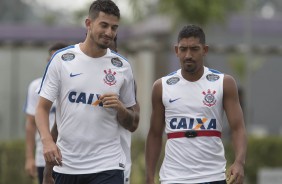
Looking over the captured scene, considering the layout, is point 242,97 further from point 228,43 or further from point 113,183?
point 113,183

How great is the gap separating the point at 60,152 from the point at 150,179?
3.96 feet

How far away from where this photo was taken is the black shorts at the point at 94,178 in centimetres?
838

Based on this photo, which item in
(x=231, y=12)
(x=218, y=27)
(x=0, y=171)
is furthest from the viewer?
(x=231, y=12)

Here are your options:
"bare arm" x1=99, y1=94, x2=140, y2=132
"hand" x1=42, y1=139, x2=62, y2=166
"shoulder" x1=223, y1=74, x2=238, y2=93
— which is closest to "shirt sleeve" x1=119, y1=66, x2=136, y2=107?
"bare arm" x1=99, y1=94, x2=140, y2=132

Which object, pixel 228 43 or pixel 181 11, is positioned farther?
pixel 228 43

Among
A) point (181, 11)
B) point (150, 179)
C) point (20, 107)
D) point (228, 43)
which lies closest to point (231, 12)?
point (228, 43)

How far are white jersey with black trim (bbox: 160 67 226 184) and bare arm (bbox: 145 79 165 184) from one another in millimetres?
98

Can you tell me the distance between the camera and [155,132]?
30.0 ft

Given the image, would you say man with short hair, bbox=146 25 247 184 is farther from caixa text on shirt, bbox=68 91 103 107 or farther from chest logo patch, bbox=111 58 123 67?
caixa text on shirt, bbox=68 91 103 107

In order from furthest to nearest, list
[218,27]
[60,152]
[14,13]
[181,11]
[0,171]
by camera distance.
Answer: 1. [14,13]
2. [218,27]
3. [181,11]
4. [0,171]
5. [60,152]

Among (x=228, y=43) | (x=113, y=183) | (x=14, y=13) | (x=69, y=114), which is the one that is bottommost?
(x=113, y=183)

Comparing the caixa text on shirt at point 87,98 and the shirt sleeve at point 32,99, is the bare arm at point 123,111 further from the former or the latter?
the shirt sleeve at point 32,99

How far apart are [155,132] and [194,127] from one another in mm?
471

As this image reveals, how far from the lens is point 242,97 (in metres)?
34.9
